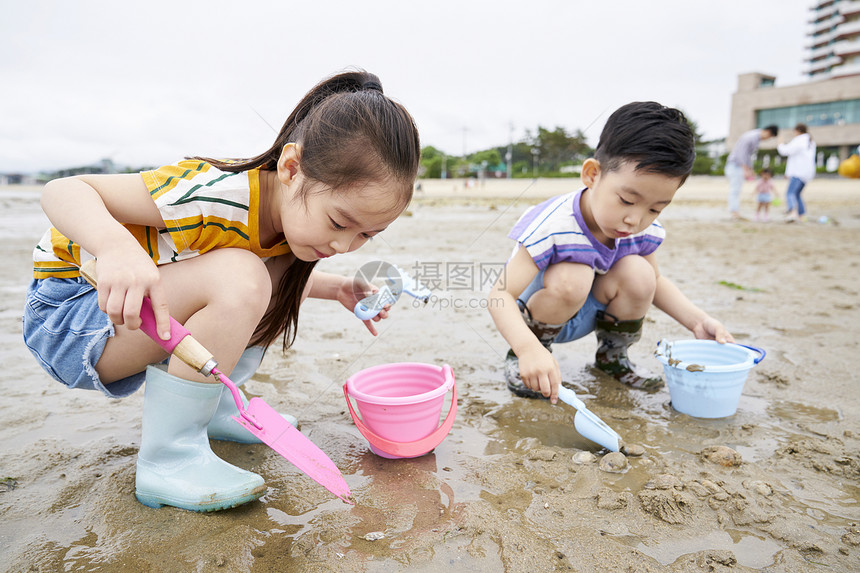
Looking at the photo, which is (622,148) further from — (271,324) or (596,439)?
(271,324)

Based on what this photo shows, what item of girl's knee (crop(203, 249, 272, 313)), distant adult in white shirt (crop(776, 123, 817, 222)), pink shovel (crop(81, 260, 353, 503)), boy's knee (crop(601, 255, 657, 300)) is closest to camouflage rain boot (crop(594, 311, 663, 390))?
→ boy's knee (crop(601, 255, 657, 300))

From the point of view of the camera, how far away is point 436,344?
2738mm

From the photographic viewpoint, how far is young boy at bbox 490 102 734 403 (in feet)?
6.23

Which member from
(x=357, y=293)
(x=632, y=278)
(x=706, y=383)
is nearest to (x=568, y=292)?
(x=632, y=278)

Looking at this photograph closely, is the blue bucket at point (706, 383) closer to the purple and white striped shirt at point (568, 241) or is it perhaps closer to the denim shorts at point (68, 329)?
the purple and white striped shirt at point (568, 241)

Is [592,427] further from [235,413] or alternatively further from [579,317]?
[235,413]

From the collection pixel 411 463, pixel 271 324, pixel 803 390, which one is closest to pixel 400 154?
pixel 271 324

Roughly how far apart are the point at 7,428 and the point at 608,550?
1.81 m

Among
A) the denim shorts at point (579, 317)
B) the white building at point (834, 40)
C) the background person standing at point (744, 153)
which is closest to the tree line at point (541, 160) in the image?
the background person standing at point (744, 153)

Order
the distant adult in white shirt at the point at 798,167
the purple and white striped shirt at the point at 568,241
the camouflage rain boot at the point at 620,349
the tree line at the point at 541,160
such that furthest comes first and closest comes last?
the tree line at the point at 541,160
the distant adult in white shirt at the point at 798,167
the camouflage rain boot at the point at 620,349
the purple and white striped shirt at the point at 568,241

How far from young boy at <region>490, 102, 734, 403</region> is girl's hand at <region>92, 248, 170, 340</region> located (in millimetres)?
1059

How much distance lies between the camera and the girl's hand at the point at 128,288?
1179mm

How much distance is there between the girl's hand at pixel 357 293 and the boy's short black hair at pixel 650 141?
966mm

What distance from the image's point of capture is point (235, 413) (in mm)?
1814
